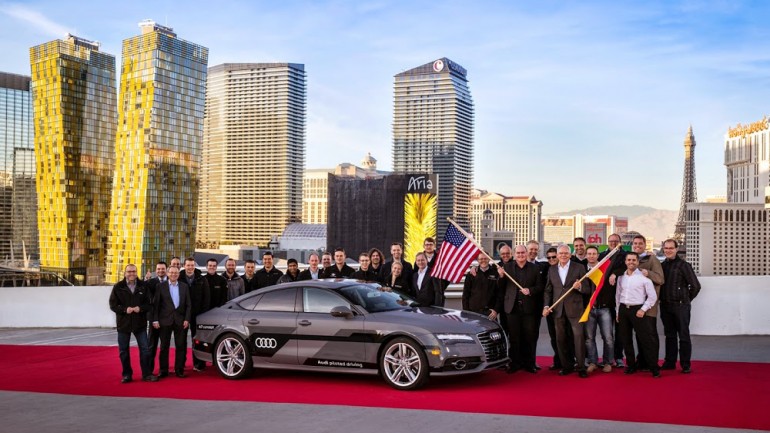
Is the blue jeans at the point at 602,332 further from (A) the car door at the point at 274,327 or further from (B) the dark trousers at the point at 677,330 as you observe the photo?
(A) the car door at the point at 274,327

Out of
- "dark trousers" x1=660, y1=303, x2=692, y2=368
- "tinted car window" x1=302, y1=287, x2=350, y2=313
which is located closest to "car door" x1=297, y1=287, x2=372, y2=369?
"tinted car window" x1=302, y1=287, x2=350, y2=313

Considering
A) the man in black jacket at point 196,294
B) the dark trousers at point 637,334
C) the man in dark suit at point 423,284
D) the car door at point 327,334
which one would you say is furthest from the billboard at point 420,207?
the car door at point 327,334

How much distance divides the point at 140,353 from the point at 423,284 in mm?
4066

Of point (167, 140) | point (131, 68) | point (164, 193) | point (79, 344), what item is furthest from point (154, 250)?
point (79, 344)

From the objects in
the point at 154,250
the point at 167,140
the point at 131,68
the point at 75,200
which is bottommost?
the point at 154,250

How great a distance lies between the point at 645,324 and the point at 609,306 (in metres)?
0.55

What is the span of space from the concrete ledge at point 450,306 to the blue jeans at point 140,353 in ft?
21.5

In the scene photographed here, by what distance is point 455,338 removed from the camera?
8883 mm

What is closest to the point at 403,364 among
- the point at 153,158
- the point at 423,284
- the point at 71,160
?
the point at 423,284

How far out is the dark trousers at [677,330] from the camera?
9703mm

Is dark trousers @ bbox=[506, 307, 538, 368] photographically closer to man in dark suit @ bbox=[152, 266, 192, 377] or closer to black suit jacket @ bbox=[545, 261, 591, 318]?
black suit jacket @ bbox=[545, 261, 591, 318]

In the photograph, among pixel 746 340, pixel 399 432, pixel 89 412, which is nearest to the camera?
pixel 399 432

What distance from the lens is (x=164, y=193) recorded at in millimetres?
156875

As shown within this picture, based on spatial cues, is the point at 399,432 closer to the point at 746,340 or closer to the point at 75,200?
the point at 746,340
